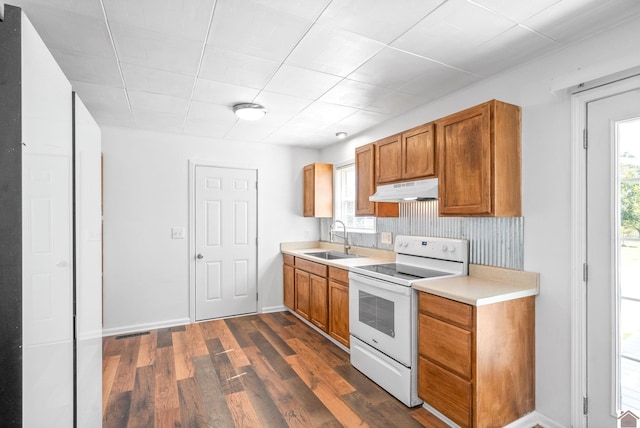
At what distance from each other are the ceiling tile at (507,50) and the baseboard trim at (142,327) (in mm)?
4125

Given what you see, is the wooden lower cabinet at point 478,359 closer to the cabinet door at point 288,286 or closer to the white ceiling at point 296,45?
the white ceiling at point 296,45

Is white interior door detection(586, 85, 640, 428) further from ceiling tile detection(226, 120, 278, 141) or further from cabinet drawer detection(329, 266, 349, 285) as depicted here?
ceiling tile detection(226, 120, 278, 141)

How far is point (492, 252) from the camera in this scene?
2459 millimetres

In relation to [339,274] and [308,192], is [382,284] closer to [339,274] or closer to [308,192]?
[339,274]

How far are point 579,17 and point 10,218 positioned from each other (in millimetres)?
2530

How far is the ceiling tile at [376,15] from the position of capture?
63.9 inches

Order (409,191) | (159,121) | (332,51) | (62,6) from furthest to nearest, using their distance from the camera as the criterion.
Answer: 1. (159,121)
2. (409,191)
3. (332,51)
4. (62,6)

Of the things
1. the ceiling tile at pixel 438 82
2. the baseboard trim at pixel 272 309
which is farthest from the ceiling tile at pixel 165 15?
the baseboard trim at pixel 272 309

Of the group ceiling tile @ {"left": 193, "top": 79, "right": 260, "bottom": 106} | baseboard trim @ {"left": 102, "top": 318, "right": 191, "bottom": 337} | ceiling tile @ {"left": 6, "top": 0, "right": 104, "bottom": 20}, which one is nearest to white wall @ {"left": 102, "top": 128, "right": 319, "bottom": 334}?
baseboard trim @ {"left": 102, "top": 318, "right": 191, "bottom": 337}

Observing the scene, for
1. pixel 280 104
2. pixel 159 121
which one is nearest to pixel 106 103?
pixel 159 121

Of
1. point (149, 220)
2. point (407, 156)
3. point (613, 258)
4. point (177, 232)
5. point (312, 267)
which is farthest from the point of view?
point (177, 232)

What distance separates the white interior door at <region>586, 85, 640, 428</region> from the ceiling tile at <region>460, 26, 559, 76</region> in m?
0.49

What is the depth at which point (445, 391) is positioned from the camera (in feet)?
6.92

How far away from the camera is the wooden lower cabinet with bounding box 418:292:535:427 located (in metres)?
1.93
